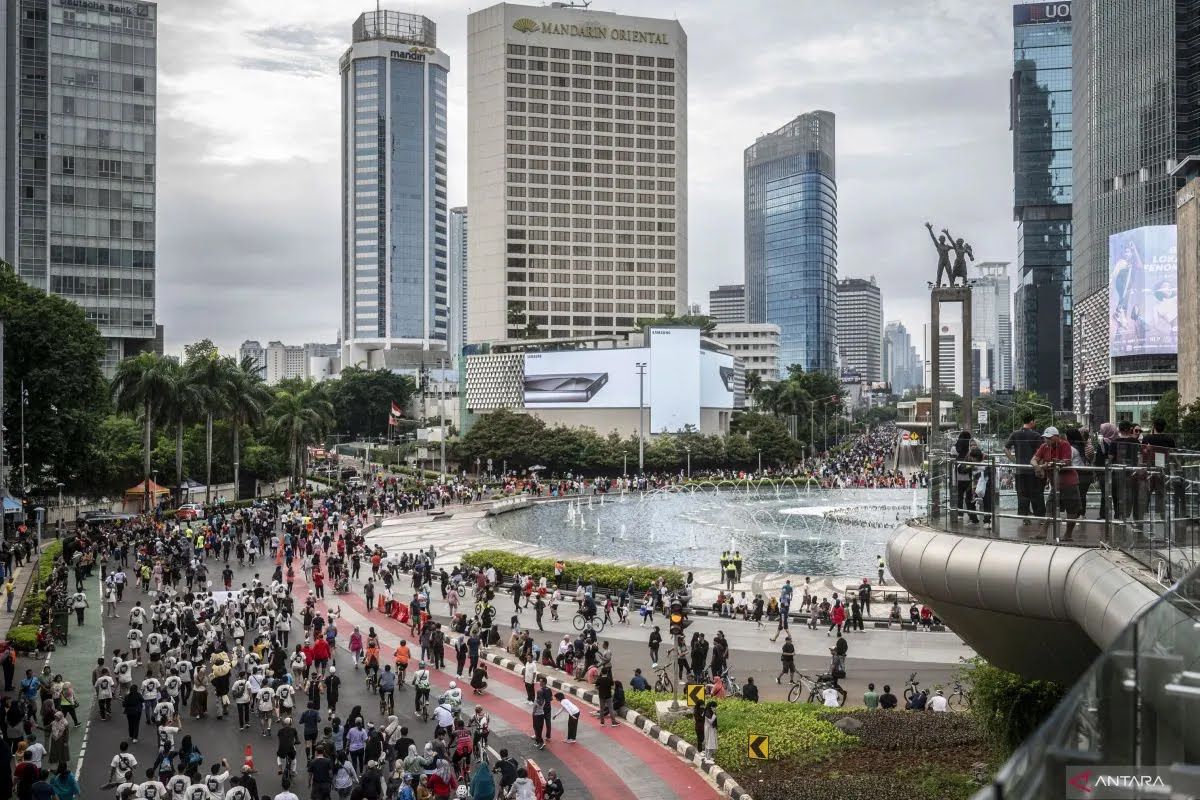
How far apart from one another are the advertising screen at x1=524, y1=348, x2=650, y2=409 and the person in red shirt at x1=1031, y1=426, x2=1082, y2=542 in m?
94.6

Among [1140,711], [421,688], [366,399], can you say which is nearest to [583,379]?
[366,399]

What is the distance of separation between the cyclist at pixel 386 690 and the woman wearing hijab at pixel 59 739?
5911mm

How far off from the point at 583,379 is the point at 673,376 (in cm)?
954

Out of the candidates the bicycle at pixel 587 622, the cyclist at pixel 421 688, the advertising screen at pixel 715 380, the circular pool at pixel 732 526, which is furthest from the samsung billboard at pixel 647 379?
the cyclist at pixel 421 688

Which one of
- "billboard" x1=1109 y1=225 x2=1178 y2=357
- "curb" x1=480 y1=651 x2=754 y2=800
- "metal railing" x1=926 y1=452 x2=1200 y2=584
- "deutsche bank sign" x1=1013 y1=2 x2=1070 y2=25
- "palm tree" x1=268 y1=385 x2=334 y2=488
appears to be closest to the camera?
"metal railing" x1=926 y1=452 x2=1200 y2=584

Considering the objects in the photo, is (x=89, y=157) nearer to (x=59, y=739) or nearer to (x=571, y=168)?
(x=571, y=168)

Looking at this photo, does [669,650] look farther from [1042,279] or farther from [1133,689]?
[1042,279]

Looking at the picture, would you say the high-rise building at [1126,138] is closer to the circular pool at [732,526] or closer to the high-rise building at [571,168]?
the circular pool at [732,526]

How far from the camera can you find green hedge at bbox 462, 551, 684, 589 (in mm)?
36469

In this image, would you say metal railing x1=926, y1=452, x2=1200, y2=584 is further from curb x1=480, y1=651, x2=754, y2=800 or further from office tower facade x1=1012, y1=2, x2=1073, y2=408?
office tower facade x1=1012, y1=2, x2=1073, y2=408

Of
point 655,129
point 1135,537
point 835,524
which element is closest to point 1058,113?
point 655,129

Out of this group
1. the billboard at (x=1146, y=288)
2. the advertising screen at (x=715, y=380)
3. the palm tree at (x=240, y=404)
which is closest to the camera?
the palm tree at (x=240, y=404)

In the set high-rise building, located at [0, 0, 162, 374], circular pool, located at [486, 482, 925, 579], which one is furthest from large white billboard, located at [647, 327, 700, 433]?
high-rise building, located at [0, 0, 162, 374]

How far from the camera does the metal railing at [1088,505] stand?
10.1m
